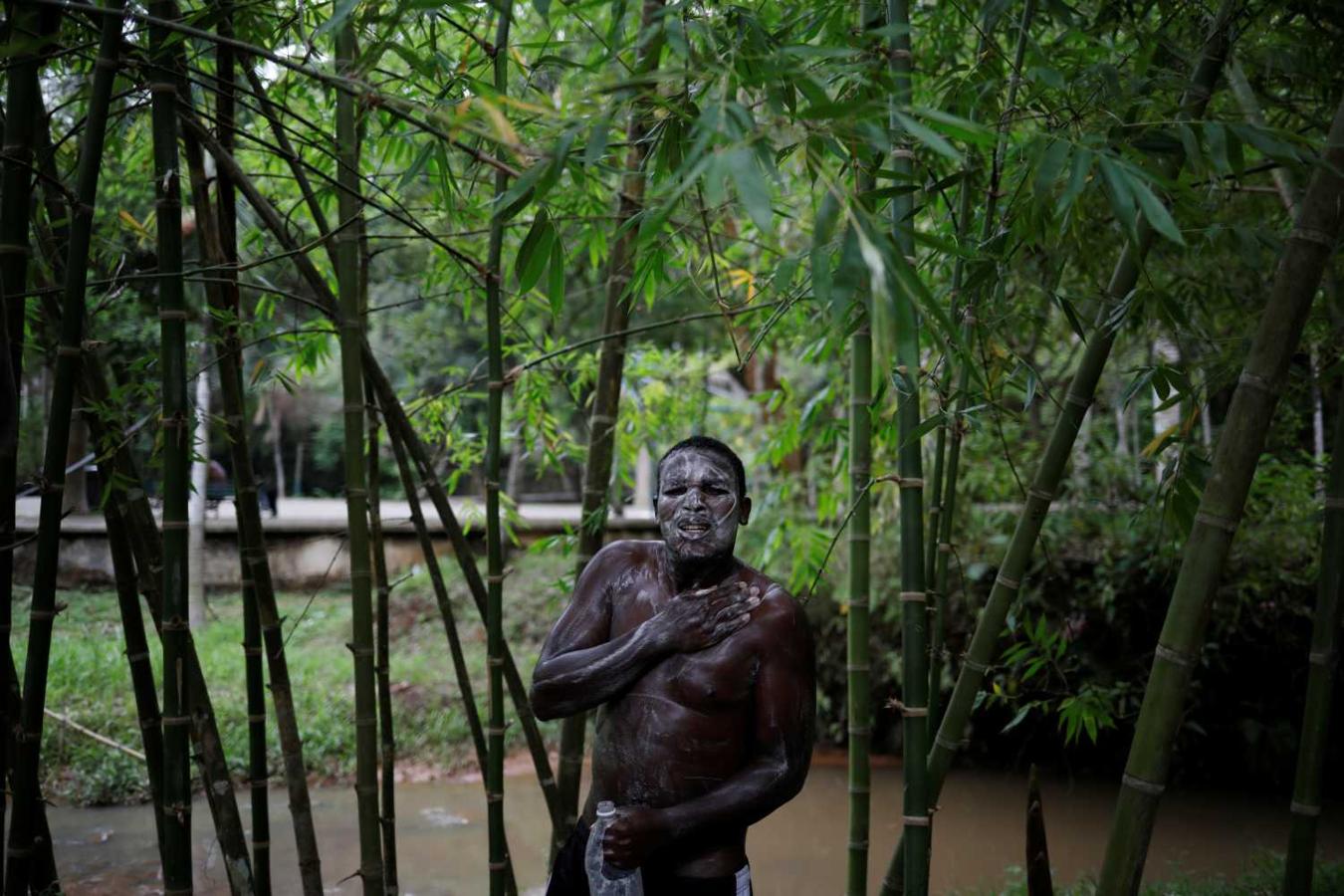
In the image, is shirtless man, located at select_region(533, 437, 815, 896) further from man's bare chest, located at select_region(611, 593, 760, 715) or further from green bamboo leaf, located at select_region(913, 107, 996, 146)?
green bamboo leaf, located at select_region(913, 107, 996, 146)

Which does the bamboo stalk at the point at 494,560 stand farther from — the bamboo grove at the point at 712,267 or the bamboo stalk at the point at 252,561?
the bamboo stalk at the point at 252,561

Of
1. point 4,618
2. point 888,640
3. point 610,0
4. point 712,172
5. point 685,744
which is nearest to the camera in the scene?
point 712,172

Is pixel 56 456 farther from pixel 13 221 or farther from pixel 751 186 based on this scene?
pixel 751 186

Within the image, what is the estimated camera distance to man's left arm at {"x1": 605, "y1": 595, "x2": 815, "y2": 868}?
1831 millimetres

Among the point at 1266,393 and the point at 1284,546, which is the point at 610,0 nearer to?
the point at 1266,393

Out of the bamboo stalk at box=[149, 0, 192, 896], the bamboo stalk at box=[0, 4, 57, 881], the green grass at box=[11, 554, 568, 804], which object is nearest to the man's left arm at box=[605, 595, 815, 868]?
the bamboo stalk at box=[149, 0, 192, 896]

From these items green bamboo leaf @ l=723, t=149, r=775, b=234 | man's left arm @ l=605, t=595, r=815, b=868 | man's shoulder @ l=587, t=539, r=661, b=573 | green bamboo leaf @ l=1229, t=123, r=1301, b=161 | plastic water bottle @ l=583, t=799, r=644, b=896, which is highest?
green bamboo leaf @ l=1229, t=123, r=1301, b=161

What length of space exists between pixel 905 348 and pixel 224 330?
1774 millimetres

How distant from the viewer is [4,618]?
2.02 metres

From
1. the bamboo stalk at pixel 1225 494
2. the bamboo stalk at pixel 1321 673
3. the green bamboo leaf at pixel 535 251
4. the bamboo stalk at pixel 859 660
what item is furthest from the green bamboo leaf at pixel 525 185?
the bamboo stalk at pixel 1321 673

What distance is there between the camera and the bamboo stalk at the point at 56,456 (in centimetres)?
187

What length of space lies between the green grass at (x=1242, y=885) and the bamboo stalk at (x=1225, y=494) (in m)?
2.33

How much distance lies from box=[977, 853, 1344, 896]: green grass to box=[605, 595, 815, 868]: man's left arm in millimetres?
2472

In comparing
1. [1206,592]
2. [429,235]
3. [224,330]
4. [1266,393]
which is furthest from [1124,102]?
[224,330]
